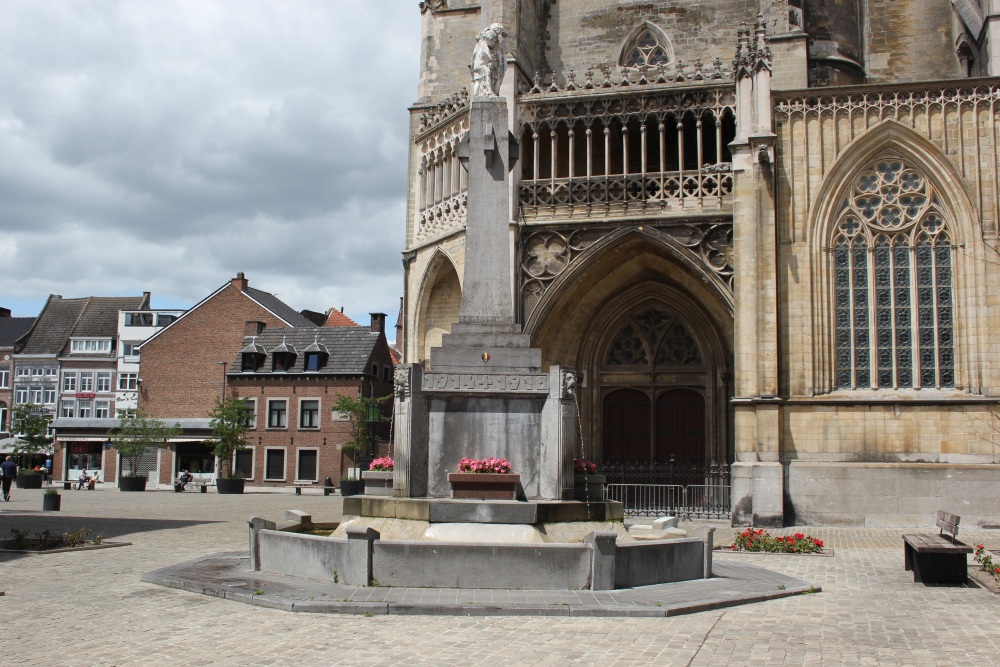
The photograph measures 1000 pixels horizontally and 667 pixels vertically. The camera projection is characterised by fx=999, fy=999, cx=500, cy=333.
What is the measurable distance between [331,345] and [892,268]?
32076mm

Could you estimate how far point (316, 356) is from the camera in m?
48.4

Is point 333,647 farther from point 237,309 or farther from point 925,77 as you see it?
point 237,309

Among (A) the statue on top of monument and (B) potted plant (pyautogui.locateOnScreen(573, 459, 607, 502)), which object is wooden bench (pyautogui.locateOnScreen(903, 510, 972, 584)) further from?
(A) the statue on top of monument

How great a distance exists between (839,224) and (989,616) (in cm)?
1382

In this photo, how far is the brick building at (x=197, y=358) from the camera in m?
50.4

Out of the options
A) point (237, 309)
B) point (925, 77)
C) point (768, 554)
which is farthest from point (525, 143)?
point (237, 309)

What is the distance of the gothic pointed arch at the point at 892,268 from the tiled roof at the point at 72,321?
51.9 metres

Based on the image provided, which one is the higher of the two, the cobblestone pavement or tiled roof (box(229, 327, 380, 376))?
tiled roof (box(229, 327, 380, 376))

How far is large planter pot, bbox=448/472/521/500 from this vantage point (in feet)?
34.4

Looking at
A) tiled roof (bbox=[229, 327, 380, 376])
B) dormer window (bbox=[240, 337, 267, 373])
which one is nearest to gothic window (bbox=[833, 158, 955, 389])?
Result: tiled roof (bbox=[229, 327, 380, 376])

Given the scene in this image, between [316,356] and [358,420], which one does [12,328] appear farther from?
[358,420]

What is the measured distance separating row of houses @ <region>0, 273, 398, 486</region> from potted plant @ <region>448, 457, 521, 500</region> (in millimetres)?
35983

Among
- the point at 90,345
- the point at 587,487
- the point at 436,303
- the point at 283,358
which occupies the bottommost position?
the point at 587,487

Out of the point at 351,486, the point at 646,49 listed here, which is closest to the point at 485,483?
the point at 646,49
